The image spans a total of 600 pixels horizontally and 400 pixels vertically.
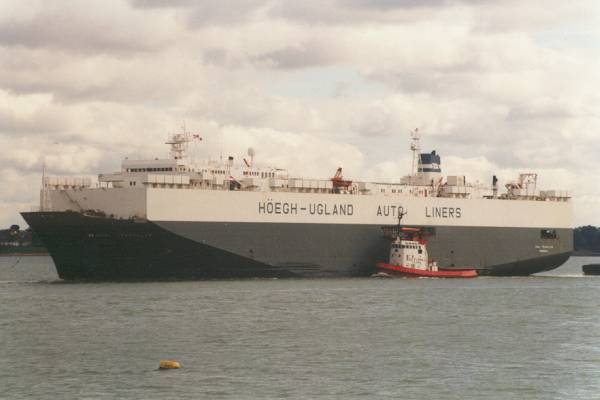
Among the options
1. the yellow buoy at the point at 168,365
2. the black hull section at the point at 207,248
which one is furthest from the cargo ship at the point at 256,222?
the yellow buoy at the point at 168,365

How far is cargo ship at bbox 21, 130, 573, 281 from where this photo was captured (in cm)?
6738

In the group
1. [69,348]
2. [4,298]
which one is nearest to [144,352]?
[69,348]

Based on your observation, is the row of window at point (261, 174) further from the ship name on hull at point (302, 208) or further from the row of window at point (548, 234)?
the row of window at point (548, 234)

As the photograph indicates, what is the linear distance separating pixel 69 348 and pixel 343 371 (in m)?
10.2

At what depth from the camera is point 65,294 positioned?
198 feet

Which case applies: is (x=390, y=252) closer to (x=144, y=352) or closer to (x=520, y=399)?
(x=144, y=352)

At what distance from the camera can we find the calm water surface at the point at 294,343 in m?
32.5

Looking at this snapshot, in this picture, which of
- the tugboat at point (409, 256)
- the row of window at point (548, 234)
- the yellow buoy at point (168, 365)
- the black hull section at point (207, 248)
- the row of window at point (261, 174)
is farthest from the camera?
the row of window at point (548, 234)

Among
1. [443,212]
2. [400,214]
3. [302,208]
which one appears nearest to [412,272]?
[400,214]

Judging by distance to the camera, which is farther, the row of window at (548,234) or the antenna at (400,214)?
the row of window at (548,234)

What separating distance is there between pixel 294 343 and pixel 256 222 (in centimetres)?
3094

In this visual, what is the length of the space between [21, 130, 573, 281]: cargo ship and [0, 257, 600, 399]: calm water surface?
324cm

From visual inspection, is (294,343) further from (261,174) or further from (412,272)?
(412,272)

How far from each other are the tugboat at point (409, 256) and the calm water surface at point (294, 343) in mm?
11852
